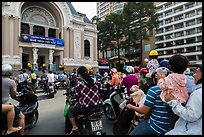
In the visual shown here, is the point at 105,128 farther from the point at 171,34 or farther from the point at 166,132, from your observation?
the point at 171,34

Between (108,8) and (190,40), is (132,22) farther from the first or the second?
(108,8)

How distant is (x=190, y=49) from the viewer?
141 feet

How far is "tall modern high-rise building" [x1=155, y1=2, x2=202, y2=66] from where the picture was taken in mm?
41688

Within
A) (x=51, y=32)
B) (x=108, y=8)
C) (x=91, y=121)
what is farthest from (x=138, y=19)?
(x=108, y=8)

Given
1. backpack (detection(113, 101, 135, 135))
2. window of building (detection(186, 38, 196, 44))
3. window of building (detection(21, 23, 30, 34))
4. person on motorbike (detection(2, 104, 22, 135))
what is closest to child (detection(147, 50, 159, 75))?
backpack (detection(113, 101, 135, 135))

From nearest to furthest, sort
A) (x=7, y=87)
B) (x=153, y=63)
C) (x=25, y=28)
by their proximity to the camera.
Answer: (x=7, y=87) < (x=153, y=63) < (x=25, y=28)

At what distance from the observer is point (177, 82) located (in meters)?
2.16

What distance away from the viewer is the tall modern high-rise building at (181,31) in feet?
137

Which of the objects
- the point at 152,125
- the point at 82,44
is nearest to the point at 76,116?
the point at 152,125

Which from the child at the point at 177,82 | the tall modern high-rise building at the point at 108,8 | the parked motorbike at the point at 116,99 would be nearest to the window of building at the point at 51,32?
the parked motorbike at the point at 116,99

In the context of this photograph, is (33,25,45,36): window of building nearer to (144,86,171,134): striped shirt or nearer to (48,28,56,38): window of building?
(48,28,56,38): window of building

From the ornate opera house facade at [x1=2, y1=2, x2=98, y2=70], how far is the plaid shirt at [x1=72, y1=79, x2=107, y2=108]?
21.3m

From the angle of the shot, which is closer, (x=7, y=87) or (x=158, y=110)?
(x=158, y=110)

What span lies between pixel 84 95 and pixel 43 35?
26069 millimetres
